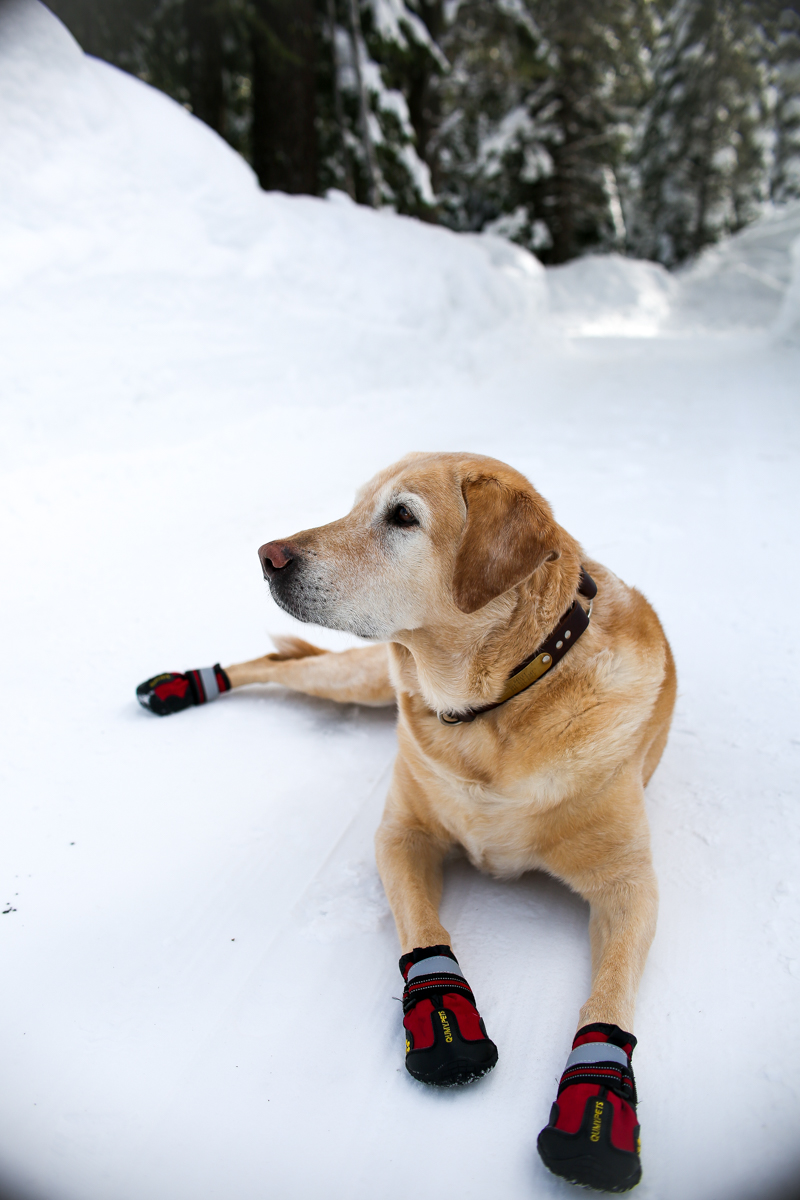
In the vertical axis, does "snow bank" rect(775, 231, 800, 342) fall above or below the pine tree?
below

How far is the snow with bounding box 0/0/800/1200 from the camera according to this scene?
1.46m

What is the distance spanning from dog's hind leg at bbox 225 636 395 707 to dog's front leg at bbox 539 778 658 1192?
1111 mm

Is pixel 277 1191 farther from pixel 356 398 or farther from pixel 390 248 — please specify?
pixel 390 248

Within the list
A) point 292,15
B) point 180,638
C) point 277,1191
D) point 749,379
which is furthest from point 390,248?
point 277,1191

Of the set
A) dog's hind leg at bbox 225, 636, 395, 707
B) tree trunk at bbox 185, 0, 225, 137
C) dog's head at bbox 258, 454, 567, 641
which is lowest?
dog's hind leg at bbox 225, 636, 395, 707

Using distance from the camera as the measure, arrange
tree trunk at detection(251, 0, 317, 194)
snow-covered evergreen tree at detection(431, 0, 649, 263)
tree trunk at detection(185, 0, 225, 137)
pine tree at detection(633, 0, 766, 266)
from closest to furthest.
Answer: tree trunk at detection(251, 0, 317, 194) → tree trunk at detection(185, 0, 225, 137) → snow-covered evergreen tree at detection(431, 0, 649, 263) → pine tree at detection(633, 0, 766, 266)

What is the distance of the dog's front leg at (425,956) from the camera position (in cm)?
150

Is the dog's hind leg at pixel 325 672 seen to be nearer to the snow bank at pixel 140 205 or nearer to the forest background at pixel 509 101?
the snow bank at pixel 140 205

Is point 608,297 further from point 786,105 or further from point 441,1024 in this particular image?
point 441,1024

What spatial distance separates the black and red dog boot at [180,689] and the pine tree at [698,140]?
69.8 feet

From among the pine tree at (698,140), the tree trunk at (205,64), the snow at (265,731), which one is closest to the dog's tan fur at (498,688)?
the snow at (265,731)

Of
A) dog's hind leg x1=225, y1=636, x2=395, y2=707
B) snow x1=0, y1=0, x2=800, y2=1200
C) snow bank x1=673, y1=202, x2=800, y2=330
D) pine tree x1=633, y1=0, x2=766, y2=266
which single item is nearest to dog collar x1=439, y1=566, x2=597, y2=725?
snow x1=0, y1=0, x2=800, y2=1200

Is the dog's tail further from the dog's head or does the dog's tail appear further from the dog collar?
the dog collar

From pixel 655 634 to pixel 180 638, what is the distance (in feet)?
7.36
